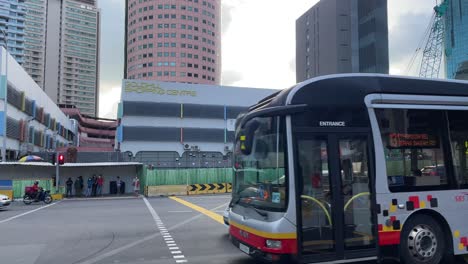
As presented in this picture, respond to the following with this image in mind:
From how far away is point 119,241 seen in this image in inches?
432

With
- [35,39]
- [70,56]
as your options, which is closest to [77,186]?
[35,39]

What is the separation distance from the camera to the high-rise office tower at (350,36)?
90.8m

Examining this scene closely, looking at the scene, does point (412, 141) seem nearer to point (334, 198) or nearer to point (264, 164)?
point (334, 198)

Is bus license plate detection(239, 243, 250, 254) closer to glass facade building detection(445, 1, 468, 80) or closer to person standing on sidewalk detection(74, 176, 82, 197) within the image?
person standing on sidewalk detection(74, 176, 82, 197)

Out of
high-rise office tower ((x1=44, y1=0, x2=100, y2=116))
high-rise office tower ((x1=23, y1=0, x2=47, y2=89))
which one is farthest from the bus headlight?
high-rise office tower ((x1=44, y1=0, x2=100, y2=116))

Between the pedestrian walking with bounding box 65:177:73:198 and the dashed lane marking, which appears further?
the pedestrian walking with bounding box 65:177:73:198

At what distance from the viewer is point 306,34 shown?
112 m

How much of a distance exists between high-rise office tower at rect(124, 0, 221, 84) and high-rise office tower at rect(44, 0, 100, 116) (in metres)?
63.7

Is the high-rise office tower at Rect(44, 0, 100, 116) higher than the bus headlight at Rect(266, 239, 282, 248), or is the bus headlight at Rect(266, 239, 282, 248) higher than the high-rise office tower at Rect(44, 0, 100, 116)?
the high-rise office tower at Rect(44, 0, 100, 116)

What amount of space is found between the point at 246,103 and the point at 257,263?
58235 millimetres

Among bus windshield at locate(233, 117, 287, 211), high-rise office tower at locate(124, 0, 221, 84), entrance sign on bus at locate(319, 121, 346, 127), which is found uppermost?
high-rise office tower at locate(124, 0, 221, 84)

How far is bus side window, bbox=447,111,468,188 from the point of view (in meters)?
7.57

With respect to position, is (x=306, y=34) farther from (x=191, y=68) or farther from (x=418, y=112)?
(x=418, y=112)

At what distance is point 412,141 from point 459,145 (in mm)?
1073
